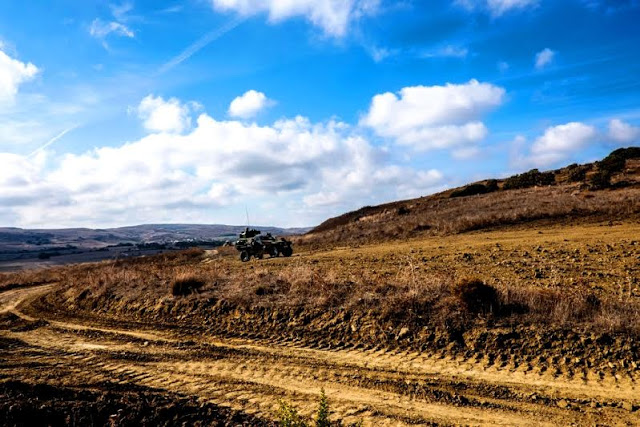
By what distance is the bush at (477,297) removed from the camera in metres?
8.60

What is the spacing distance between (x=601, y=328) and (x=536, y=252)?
949 centimetres

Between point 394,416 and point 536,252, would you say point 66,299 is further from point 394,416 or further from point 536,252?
point 536,252

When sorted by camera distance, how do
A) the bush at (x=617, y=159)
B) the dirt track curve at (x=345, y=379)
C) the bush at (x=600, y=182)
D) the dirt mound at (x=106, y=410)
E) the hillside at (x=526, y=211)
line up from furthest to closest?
the bush at (x=617, y=159), the bush at (x=600, y=182), the hillside at (x=526, y=211), the dirt track curve at (x=345, y=379), the dirt mound at (x=106, y=410)

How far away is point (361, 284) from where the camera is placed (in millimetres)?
11172

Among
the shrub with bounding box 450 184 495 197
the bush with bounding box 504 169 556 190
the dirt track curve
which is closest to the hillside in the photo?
the bush with bounding box 504 169 556 190

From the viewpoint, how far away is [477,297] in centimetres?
874

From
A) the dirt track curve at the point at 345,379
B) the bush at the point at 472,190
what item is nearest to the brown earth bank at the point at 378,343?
the dirt track curve at the point at 345,379

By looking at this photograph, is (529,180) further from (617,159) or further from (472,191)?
(617,159)

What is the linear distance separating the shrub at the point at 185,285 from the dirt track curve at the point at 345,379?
3.36m

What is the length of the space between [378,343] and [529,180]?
49.9 metres

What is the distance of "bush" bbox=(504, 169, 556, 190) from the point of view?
49.0 m

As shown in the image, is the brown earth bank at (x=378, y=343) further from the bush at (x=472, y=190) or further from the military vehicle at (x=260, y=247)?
the bush at (x=472, y=190)

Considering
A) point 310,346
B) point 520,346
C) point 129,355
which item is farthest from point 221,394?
point 520,346

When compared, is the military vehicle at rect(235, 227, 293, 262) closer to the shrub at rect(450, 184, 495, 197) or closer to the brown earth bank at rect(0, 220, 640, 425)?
the brown earth bank at rect(0, 220, 640, 425)
